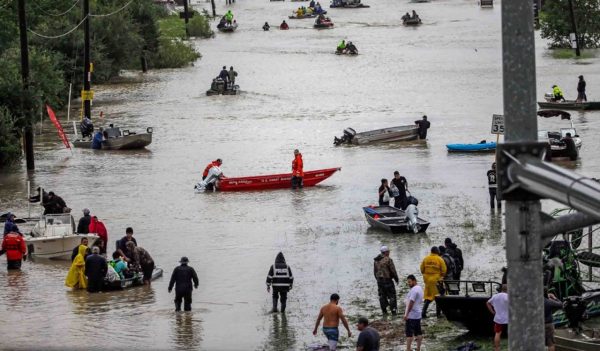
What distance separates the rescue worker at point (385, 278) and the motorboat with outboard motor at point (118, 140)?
29.2 metres

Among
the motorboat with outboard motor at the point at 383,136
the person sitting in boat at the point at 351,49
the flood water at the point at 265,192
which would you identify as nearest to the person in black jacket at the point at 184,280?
the flood water at the point at 265,192

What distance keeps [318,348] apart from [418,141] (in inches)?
1265

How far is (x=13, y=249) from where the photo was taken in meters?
28.4

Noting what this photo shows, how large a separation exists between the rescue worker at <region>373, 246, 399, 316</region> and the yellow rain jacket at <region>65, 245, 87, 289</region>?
615cm

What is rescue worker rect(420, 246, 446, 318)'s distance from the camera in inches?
869

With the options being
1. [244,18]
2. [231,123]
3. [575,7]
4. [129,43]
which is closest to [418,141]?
[231,123]

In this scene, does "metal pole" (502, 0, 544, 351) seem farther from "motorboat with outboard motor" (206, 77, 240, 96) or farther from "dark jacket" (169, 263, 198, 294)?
"motorboat with outboard motor" (206, 77, 240, 96)

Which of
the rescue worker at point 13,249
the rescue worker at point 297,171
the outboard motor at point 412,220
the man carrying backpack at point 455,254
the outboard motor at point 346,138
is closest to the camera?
the man carrying backpack at point 455,254

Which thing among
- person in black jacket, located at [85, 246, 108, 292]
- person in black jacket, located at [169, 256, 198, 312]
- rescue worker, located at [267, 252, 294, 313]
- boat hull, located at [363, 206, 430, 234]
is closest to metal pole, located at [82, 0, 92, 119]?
boat hull, located at [363, 206, 430, 234]

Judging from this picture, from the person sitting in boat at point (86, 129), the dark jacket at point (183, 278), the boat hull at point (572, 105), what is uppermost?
the boat hull at point (572, 105)

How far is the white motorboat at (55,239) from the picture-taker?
2970cm

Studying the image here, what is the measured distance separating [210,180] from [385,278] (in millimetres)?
18744

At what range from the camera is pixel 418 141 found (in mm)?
51094

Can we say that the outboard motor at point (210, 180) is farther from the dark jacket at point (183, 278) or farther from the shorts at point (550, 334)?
the shorts at point (550, 334)
